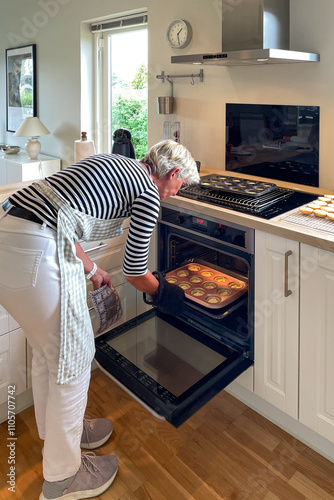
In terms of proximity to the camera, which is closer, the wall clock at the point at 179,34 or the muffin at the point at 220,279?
the muffin at the point at 220,279

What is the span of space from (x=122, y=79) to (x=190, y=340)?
2.24 m

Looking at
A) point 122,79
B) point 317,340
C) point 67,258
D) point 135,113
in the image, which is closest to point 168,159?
point 67,258

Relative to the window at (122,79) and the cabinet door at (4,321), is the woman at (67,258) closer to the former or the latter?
the cabinet door at (4,321)

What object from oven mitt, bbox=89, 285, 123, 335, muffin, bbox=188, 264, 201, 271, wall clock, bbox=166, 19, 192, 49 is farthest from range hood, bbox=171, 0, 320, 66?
oven mitt, bbox=89, 285, 123, 335

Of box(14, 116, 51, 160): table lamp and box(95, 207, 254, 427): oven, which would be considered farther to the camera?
box(14, 116, 51, 160): table lamp

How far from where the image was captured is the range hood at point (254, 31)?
68.5 inches

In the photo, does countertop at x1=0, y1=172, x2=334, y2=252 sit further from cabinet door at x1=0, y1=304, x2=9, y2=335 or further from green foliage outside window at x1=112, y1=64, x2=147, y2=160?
green foliage outside window at x1=112, y1=64, x2=147, y2=160

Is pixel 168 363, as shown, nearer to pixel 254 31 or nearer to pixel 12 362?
pixel 12 362

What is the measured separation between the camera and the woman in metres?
1.22

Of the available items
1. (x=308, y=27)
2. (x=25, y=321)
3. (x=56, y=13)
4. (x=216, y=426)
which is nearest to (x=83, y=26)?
(x=56, y=13)

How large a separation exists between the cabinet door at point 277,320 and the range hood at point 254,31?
783 millimetres

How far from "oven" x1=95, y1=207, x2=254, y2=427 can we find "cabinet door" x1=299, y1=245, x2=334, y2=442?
0.76 ft

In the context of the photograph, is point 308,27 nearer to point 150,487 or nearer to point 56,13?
point 150,487

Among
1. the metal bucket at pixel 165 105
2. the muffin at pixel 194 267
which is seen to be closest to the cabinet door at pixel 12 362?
the muffin at pixel 194 267
